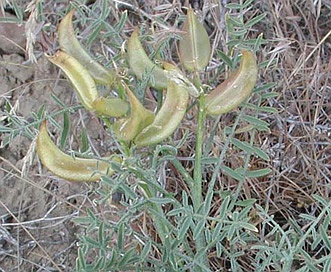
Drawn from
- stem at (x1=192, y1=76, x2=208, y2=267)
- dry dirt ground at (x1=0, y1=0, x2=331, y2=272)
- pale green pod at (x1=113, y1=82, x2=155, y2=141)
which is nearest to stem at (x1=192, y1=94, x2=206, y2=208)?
stem at (x1=192, y1=76, x2=208, y2=267)

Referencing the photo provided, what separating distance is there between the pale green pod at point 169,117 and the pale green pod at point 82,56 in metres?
0.11

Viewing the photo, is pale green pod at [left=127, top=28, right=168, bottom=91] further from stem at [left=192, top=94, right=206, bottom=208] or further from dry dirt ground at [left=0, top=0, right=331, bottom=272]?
dry dirt ground at [left=0, top=0, right=331, bottom=272]

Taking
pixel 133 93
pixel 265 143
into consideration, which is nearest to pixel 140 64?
pixel 133 93

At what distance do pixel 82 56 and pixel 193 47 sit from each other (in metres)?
0.20

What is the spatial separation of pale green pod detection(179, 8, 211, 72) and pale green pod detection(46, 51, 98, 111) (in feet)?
0.67

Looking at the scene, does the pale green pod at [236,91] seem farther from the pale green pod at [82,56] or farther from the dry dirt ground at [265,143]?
the dry dirt ground at [265,143]

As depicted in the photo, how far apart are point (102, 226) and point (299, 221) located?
67cm

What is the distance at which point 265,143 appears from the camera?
5.42 ft

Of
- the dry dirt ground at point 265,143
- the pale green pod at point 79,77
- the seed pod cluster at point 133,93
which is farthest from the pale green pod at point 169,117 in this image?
the dry dirt ground at point 265,143

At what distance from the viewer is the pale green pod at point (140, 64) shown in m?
1.16

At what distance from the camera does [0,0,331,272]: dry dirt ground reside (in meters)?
1.71

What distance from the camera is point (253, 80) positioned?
1174 mm

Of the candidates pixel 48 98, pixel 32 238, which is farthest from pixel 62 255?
pixel 48 98

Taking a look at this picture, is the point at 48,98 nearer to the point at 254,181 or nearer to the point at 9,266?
the point at 9,266
